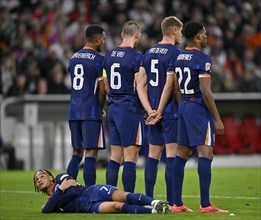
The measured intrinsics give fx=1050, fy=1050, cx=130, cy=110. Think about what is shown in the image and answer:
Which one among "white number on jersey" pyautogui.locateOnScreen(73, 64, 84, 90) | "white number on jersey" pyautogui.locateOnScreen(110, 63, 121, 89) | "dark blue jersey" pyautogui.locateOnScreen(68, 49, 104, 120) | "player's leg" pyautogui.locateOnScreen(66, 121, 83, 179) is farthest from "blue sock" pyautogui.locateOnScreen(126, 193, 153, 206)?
"white number on jersey" pyautogui.locateOnScreen(73, 64, 84, 90)

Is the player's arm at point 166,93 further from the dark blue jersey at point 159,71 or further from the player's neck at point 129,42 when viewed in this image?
the player's neck at point 129,42

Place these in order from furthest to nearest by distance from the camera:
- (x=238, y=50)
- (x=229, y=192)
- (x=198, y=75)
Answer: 1. (x=238, y=50)
2. (x=229, y=192)
3. (x=198, y=75)

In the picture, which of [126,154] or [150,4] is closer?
[126,154]

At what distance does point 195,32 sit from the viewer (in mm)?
13133

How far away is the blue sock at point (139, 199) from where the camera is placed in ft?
40.6

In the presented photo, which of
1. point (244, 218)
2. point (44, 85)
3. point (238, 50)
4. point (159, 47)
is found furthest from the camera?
point (238, 50)

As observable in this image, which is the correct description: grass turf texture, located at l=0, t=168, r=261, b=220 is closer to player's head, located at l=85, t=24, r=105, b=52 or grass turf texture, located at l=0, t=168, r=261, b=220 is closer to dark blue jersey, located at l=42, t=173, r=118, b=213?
dark blue jersey, located at l=42, t=173, r=118, b=213

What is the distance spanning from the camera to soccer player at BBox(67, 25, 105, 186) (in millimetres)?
14945

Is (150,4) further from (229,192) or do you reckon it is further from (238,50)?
(229,192)

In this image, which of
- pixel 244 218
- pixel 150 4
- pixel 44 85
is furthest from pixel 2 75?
pixel 244 218

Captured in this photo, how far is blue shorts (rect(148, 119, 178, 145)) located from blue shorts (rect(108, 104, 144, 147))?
0.19 meters

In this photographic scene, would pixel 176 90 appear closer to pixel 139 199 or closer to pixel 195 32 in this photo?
pixel 195 32

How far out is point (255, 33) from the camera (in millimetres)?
30344

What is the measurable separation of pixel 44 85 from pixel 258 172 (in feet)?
21.4
